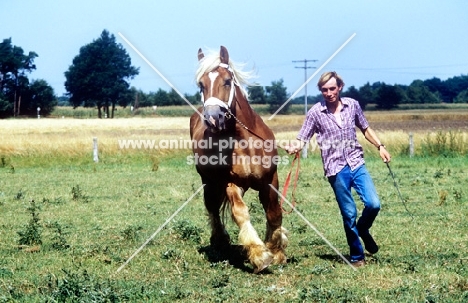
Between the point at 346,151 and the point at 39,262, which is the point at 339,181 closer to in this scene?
the point at 346,151

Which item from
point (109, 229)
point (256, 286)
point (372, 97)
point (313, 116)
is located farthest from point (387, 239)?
point (372, 97)

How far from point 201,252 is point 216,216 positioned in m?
0.55

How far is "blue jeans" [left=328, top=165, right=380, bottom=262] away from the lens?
6645mm

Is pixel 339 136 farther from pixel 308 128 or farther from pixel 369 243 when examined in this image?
pixel 369 243

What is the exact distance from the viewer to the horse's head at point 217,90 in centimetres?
644

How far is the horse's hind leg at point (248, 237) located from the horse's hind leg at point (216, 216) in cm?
118

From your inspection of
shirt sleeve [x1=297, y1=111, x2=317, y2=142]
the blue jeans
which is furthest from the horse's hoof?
shirt sleeve [x1=297, y1=111, x2=317, y2=142]

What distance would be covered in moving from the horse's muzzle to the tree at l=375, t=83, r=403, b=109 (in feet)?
215

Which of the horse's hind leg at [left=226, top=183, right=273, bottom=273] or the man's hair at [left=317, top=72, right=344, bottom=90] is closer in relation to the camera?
the horse's hind leg at [left=226, top=183, right=273, bottom=273]

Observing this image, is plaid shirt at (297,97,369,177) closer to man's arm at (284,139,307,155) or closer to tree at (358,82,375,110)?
man's arm at (284,139,307,155)

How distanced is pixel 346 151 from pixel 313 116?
51cm

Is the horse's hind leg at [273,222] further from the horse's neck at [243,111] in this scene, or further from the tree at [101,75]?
the tree at [101,75]

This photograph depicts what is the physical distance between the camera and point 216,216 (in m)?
8.27

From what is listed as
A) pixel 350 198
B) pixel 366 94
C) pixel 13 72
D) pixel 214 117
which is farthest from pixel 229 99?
pixel 13 72
